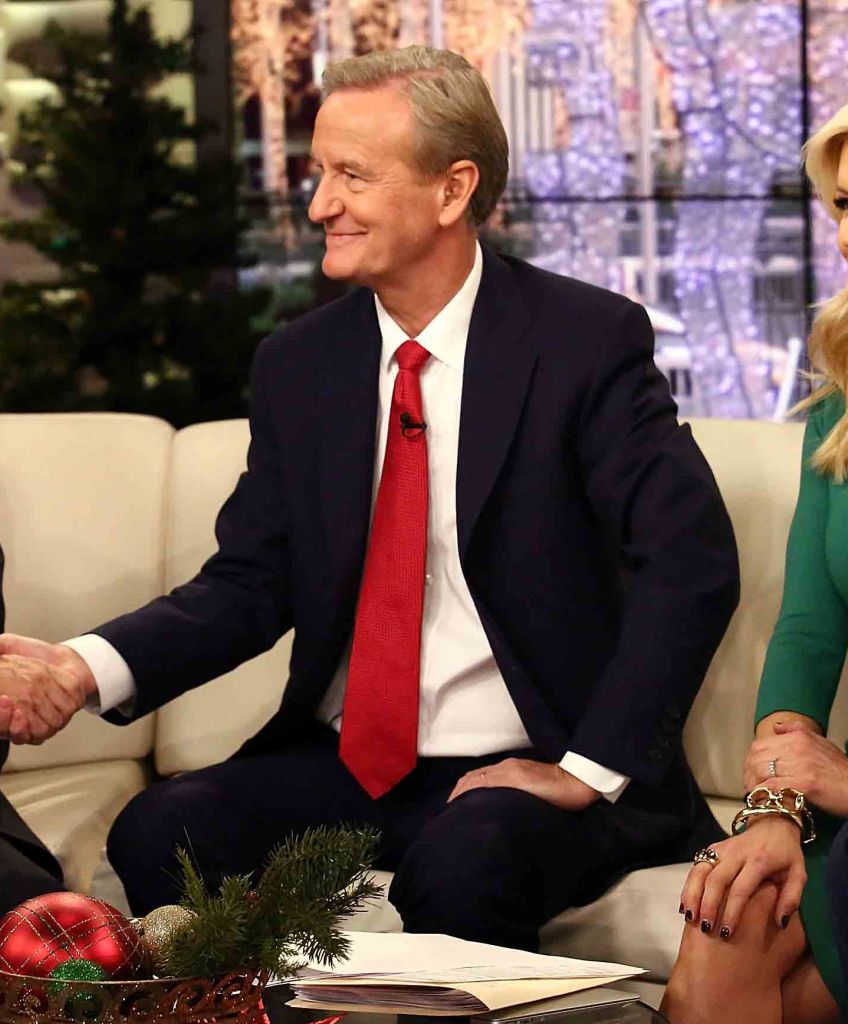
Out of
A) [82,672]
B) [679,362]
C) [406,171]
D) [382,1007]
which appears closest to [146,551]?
[82,672]

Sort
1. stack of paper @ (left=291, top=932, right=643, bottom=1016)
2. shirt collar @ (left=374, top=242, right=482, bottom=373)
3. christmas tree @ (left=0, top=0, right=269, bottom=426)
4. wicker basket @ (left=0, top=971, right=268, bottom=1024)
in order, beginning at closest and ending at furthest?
wicker basket @ (left=0, top=971, right=268, bottom=1024)
stack of paper @ (left=291, top=932, right=643, bottom=1016)
shirt collar @ (left=374, top=242, right=482, bottom=373)
christmas tree @ (left=0, top=0, right=269, bottom=426)

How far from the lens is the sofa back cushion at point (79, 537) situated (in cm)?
244

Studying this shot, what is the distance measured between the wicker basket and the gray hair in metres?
1.17

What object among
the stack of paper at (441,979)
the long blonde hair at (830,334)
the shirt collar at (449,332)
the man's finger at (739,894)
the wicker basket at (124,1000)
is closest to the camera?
the wicker basket at (124,1000)

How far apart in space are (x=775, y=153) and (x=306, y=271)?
5.45ft

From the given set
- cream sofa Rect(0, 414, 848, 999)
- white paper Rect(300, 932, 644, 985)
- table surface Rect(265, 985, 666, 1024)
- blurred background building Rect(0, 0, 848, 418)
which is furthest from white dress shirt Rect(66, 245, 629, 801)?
blurred background building Rect(0, 0, 848, 418)

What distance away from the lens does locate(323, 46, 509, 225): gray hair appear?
2025 mm

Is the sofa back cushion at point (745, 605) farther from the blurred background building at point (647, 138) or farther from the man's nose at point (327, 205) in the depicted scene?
the blurred background building at point (647, 138)

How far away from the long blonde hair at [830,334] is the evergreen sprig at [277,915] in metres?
0.85

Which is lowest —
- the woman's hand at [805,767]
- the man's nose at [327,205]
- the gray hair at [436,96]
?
the woman's hand at [805,767]

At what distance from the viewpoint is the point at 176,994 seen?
118 cm

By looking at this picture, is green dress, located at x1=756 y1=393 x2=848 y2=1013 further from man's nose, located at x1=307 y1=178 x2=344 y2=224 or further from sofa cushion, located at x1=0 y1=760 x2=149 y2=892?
sofa cushion, located at x1=0 y1=760 x2=149 y2=892

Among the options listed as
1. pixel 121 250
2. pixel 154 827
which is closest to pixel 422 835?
pixel 154 827

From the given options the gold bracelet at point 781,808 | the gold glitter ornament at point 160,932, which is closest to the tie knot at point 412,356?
the gold bracelet at point 781,808
